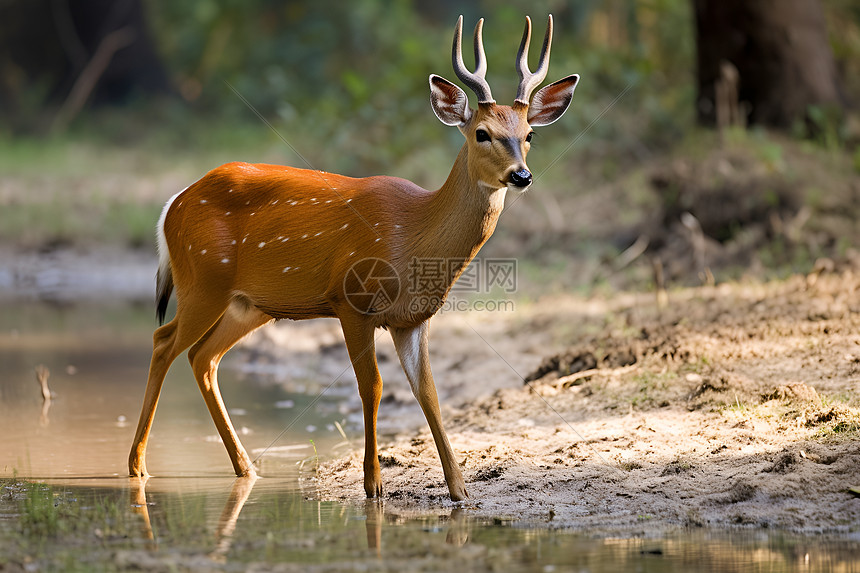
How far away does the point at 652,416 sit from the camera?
692 cm

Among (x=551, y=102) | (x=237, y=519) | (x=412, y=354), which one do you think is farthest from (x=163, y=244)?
(x=551, y=102)

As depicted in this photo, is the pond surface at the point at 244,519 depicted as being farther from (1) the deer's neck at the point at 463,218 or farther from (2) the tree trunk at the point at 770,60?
(2) the tree trunk at the point at 770,60

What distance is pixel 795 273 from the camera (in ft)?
34.9

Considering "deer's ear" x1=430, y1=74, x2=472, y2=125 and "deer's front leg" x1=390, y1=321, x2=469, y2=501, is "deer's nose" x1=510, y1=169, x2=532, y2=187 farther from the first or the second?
"deer's front leg" x1=390, y1=321, x2=469, y2=501

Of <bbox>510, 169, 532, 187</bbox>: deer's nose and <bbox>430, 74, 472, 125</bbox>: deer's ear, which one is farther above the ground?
<bbox>430, 74, 472, 125</bbox>: deer's ear

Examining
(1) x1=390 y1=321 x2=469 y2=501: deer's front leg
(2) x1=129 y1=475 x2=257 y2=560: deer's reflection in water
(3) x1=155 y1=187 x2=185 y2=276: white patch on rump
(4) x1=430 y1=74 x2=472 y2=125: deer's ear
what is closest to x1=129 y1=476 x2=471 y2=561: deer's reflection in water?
(2) x1=129 y1=475 x2=257 y2=560: deer's reflection in water

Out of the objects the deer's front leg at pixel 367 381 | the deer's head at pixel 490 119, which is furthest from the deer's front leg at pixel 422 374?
the deer's head at pixel 490 119

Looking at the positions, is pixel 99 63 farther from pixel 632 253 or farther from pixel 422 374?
pixel 422 374

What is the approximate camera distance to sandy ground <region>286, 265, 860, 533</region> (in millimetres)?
5559

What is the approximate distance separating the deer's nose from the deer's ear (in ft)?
2.08

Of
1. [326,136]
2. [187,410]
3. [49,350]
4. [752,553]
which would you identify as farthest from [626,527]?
[326,136]

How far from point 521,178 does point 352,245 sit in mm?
1126

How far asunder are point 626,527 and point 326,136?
43.7 ft

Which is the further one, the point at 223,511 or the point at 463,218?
the point at 463,218
